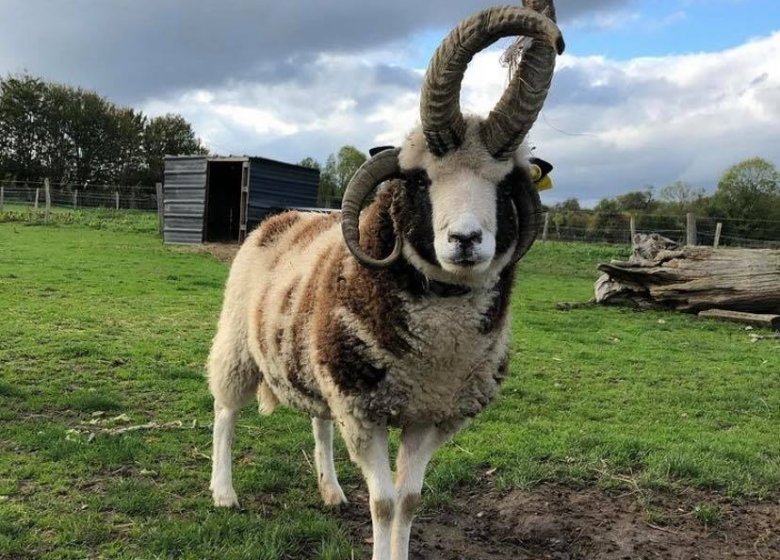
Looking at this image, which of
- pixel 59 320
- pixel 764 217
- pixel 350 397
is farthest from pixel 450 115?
pixel 764 217

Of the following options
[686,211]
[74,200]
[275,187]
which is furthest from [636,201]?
[74,200]

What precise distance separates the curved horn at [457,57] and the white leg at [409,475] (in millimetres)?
1495

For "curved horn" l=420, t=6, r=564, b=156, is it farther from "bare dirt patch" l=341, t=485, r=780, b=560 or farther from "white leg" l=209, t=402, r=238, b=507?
"white leg" l=209, t=402, r=238, b=507

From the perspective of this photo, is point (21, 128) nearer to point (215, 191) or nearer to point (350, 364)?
point (215, 191)

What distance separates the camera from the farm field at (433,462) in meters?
3.99

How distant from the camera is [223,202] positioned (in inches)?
1001

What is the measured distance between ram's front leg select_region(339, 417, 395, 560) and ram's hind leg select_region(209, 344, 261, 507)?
1351 mm

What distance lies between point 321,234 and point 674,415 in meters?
4.61

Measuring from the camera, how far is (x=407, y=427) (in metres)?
3.64

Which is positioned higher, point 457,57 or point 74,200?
point 457,57

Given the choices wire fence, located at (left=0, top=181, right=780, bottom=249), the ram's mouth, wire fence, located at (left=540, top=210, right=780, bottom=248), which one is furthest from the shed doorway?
the ram's mouth

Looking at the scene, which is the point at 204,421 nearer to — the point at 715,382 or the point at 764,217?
the point at 715,382

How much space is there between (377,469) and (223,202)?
2312 cm

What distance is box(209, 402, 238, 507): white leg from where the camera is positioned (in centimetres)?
441
